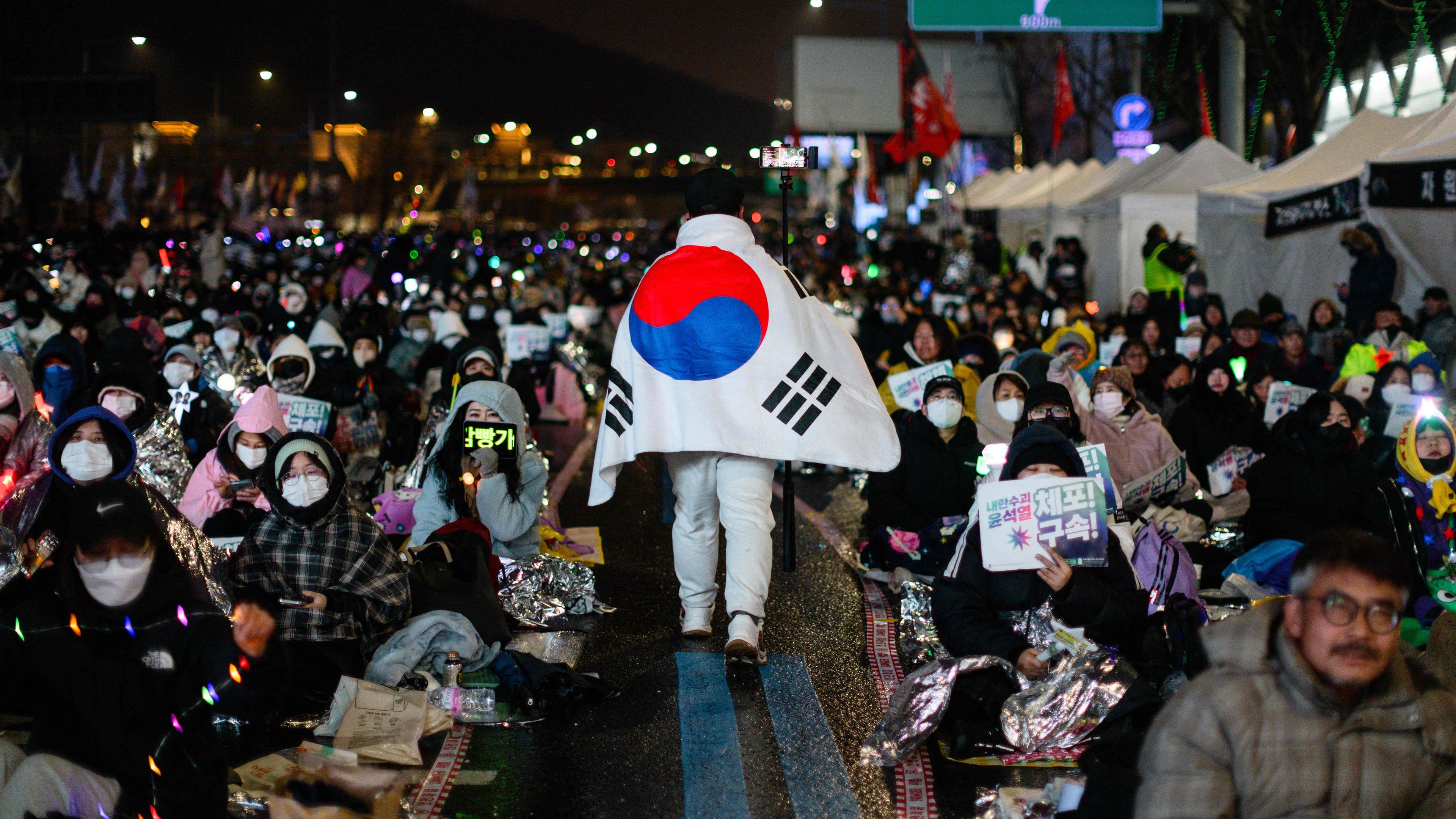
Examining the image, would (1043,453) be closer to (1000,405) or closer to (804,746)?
(804,746)

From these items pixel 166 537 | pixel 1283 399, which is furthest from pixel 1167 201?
pixel 166 537

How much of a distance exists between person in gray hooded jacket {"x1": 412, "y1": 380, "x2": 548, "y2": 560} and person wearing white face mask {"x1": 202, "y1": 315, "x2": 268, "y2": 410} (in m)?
3.39

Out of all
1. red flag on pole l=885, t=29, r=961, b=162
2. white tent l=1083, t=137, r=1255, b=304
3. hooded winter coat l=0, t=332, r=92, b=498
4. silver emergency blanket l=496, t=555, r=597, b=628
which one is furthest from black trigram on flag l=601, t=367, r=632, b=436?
red flag on pole l=885, t=29, r=961, b=162

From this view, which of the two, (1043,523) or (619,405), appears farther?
(619,405)

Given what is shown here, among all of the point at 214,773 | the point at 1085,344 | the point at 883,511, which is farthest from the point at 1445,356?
the point at 214,773

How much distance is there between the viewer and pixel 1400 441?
7730 millimetres

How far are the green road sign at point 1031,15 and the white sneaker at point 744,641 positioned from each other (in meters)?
11.6

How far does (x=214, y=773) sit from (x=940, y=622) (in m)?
2.68

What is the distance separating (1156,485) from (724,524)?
9.70 feet

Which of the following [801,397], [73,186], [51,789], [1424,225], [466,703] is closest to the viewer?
[51,789]

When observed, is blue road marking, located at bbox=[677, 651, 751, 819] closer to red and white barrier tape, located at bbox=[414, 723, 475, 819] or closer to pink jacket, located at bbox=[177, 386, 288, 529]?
red and white barrier tape, located at bbox=[414, 723, 475, 819]

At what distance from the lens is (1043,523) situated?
519 centimetres

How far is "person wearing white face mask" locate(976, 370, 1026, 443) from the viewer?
8.62 metres

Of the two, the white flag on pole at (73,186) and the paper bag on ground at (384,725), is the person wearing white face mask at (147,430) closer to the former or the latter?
the paper bag on ground at (384,725)
